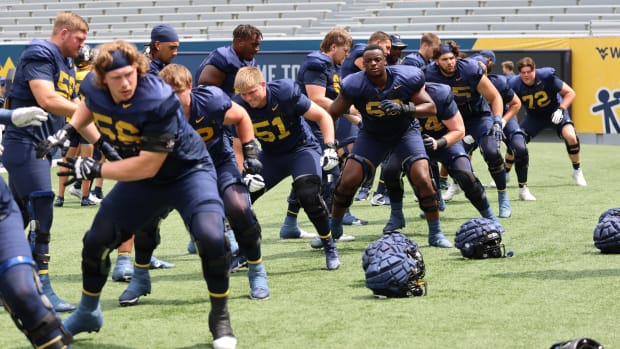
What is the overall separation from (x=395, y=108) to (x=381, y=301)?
2.00m

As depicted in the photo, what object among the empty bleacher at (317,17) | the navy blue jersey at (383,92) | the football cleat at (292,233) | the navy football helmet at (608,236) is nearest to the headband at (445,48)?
the navy blue jersey at (383,92)

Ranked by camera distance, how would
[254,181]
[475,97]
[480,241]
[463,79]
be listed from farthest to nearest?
[475,97] < [463,79] < [480,241] < [254,181]

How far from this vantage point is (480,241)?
7922mm

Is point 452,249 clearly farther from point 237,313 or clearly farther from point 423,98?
point 237,313

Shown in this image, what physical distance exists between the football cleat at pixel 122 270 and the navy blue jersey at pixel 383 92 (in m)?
2.17

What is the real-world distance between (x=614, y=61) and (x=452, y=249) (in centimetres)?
1093

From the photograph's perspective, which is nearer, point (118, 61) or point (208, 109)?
point (118, 61)

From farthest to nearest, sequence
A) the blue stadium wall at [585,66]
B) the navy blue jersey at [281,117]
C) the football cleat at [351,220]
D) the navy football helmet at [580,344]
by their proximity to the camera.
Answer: the blue stadium wall at [585,66], the football cleat at [351,220], the navy blue jersey at [281,117], the navy football helmet at [580,344]

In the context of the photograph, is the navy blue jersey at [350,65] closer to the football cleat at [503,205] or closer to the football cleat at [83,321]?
the football cleat at [503,205]

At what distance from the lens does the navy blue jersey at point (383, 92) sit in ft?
26.5

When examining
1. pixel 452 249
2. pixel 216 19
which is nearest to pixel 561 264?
pixel 452 249

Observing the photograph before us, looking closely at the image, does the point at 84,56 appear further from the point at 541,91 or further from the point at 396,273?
the point at 541,91

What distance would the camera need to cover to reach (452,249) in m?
8.52

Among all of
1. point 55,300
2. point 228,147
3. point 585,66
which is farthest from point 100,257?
point 585,66
